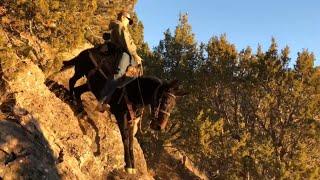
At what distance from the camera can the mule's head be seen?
11.1 metres

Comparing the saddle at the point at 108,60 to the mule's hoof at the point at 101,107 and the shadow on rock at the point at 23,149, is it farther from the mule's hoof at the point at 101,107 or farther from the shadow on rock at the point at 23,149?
the shadow on rock at the point at 23,149

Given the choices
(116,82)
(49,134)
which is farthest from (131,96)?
(49,134)

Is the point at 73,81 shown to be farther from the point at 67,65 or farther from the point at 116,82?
the point at 116,82

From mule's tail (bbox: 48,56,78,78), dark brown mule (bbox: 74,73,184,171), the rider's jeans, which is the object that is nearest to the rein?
dark brown mule (bbox: 74,73,184,171)

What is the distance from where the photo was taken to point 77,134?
38.5 ft

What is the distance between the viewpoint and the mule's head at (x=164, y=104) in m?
11.1

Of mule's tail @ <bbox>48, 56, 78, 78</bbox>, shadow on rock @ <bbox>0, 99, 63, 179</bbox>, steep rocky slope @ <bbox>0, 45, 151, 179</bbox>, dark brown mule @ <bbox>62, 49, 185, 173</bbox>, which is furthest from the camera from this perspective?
mule's tail @ <bbox>48, 56, 78, 78</bbox>

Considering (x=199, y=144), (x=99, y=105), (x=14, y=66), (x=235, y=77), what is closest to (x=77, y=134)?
(x=99, y=105)

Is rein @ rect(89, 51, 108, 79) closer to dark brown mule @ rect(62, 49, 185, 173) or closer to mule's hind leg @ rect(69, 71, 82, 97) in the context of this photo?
dark brown mule @ rect(62, 49, 185, 173)

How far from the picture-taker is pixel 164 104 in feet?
36.5

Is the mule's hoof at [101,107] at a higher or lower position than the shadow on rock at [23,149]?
higher

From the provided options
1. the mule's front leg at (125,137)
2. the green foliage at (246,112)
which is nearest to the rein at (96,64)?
the mule's front leg at (125,137)

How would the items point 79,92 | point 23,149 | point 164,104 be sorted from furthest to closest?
point 79,92
point 164,104
point 23,149

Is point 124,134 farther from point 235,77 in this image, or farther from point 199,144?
point 235,77
